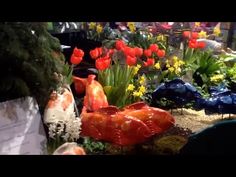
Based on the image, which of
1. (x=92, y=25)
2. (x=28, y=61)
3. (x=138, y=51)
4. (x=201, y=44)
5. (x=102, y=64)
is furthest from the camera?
(x=201, y=44)

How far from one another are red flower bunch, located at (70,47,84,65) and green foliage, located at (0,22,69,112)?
13 centimetres

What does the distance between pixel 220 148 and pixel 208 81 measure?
0.41 metres

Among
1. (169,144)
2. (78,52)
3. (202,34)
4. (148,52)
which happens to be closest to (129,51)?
(148,52)

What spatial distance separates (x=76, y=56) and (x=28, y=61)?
0.26 m

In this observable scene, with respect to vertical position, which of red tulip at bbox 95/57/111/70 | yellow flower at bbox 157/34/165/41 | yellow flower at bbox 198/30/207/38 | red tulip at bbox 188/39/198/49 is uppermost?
yellow flower at bbox 198/30/207/38

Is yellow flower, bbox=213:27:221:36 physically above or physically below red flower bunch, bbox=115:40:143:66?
above

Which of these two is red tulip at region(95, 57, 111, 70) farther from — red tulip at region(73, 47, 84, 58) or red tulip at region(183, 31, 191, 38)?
red tulip at region(183, 31, 191, 38)

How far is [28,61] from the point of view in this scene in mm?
1545

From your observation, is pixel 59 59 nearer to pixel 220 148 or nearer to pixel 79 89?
pixel 79 89

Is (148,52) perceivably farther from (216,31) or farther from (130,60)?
(216,31)

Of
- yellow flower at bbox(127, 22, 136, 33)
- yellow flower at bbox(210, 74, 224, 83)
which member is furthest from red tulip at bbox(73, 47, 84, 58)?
yellow flower at bbox(210, 74, 224, 83)

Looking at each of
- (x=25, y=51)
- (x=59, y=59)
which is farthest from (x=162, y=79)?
(x=25, y=51)

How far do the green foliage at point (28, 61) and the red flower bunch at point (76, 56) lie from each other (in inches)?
5.0

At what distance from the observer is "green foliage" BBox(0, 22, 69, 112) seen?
4.91 feet
